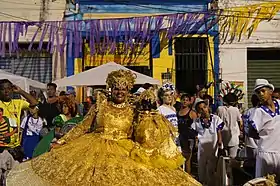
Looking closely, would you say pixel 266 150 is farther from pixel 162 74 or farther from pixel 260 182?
pixel 162 74

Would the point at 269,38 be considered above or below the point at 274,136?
above

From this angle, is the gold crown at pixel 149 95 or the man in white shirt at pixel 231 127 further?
the man in white shirt at pixel 231 127

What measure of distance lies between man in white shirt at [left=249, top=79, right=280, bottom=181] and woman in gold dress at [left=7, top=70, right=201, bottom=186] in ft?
5.28

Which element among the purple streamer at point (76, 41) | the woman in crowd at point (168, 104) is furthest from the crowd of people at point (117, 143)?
the purple streamer at point (76, 41)

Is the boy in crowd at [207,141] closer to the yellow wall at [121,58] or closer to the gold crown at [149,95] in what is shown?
the gold crown at [149,95]

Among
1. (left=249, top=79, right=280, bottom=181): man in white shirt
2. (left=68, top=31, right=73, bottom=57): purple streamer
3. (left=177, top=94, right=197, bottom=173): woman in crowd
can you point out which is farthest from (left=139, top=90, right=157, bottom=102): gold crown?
(left=68, top=31, right=73, bottom=57): purple streamer

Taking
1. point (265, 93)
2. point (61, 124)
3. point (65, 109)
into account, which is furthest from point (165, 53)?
point (265, 93)

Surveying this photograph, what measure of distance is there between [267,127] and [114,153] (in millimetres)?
2093

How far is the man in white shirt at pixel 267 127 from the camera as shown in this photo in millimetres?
6445

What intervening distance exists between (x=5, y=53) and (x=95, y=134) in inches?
504

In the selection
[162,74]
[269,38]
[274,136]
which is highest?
[269,38]

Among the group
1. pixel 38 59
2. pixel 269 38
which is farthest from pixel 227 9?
pixel 38 59

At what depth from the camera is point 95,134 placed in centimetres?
572

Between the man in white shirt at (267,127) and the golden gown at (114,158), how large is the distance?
64.4 inches
